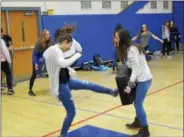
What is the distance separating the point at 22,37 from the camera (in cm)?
864

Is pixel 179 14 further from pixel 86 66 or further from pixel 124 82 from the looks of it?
pixel 124 82

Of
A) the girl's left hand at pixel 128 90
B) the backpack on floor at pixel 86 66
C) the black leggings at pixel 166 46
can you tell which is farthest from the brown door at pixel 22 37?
the black leggings at pixel 166 46

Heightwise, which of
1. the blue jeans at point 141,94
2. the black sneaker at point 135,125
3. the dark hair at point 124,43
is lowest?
the black sneaker at point 135,125

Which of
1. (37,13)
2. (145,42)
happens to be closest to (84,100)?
(37,13)

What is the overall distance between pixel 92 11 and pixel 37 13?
2.35 m

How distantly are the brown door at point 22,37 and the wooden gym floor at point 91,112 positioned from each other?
119 centimetres

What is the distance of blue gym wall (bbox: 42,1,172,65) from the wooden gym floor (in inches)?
110

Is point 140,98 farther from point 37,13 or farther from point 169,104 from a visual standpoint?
point 37,13

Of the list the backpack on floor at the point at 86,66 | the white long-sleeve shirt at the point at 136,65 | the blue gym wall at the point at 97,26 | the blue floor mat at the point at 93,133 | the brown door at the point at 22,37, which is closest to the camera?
the white long-sleeve shirt at the point at 136,65

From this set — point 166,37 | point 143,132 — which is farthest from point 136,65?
point 166,37

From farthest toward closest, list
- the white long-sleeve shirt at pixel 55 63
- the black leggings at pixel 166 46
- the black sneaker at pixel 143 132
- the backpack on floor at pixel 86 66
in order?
the black leggings at pixel 166 46 → the backpack on floor at pixel 86 66 → the black sneaker at pixel 143 132 → the white long-sleeve shirt at pixel 55 63

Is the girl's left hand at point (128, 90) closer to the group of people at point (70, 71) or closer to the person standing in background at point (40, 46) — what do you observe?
the group of people at point (70, 71)

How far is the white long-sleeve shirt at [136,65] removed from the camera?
352 centimetres

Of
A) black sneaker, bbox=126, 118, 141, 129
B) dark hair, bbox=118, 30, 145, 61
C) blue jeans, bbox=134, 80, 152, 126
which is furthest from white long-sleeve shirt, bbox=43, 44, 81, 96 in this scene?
black sneaker, bbox=126, 118, 141, 129
